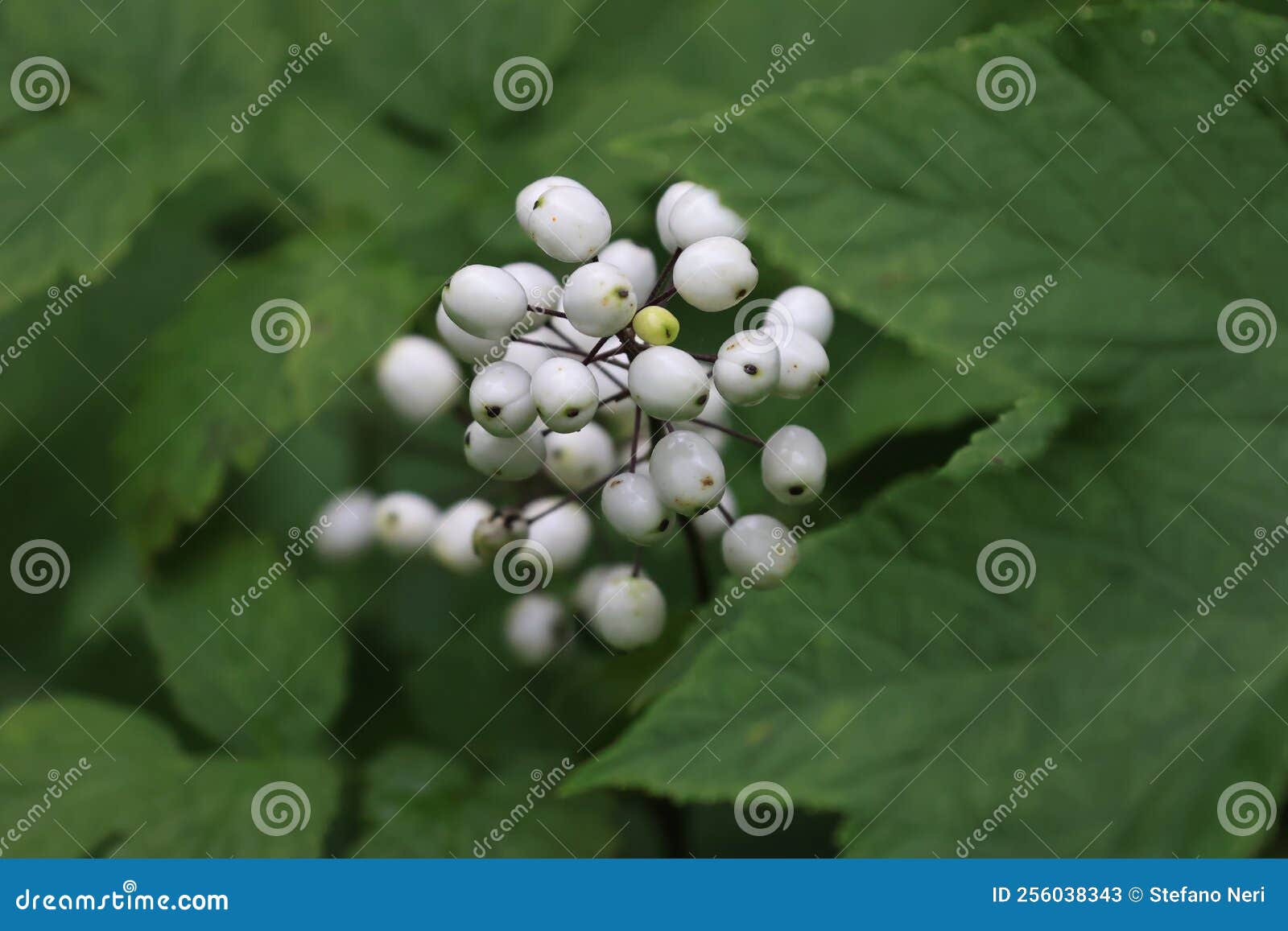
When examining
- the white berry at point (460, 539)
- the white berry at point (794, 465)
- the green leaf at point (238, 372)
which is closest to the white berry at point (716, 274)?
the white berry at point (794, 465)

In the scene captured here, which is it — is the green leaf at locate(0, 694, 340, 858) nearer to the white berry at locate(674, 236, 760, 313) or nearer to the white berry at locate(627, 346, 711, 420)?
the white berry at locate(627, 346, 711, 420)

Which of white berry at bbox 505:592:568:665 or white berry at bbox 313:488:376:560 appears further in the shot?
white berry at bbox 313:488:376:560

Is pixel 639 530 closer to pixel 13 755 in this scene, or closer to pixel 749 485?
pixel 749 485

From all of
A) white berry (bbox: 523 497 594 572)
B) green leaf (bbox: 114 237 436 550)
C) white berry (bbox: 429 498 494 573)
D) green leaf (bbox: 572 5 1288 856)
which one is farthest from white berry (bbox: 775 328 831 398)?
green leaf (bbox: 114 237 436 550)

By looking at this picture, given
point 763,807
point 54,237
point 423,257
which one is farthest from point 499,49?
point 763,807

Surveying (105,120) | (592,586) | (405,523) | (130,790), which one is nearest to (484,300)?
(592,586)
